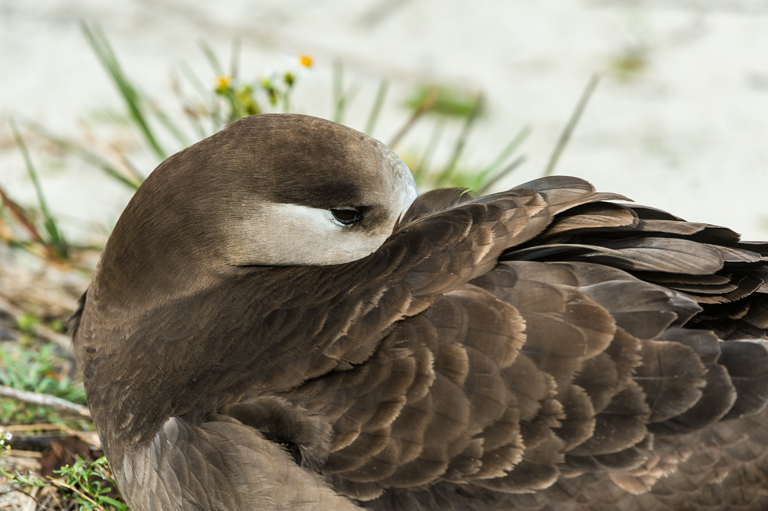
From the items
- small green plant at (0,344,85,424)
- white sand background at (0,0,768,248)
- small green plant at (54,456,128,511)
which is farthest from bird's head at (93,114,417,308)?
white sand background at (0,0,768,248)

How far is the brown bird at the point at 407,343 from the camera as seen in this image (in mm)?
1905

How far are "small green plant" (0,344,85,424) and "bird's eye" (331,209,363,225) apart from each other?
146cm

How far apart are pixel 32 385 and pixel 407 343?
6.20 ft

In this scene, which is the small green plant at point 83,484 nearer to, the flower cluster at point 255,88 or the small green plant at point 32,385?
the small green plant at point 32,385

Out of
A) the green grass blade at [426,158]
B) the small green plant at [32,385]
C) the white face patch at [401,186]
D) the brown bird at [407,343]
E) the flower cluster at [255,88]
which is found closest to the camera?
the brown bird at [407,343]

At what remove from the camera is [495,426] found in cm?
193

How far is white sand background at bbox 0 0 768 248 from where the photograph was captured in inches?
205

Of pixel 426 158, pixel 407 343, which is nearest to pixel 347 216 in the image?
pixel 407 343

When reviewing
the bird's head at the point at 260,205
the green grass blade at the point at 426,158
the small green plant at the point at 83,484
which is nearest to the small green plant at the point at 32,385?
the small green plant at the point at 83,484

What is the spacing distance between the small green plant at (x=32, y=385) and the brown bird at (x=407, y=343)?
26.6 inches

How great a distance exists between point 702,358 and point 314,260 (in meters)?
1.20

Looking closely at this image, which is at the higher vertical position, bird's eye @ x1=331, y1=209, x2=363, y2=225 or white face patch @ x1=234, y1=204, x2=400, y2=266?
bird's eye @ x1=331, y1=209, x2=363, y2=225

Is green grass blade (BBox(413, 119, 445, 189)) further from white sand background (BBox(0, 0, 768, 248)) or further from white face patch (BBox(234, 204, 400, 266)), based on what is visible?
white face patch (BBox(234, 204, 400, 266))

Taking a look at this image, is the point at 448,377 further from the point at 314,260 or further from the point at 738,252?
the point at 738,252
